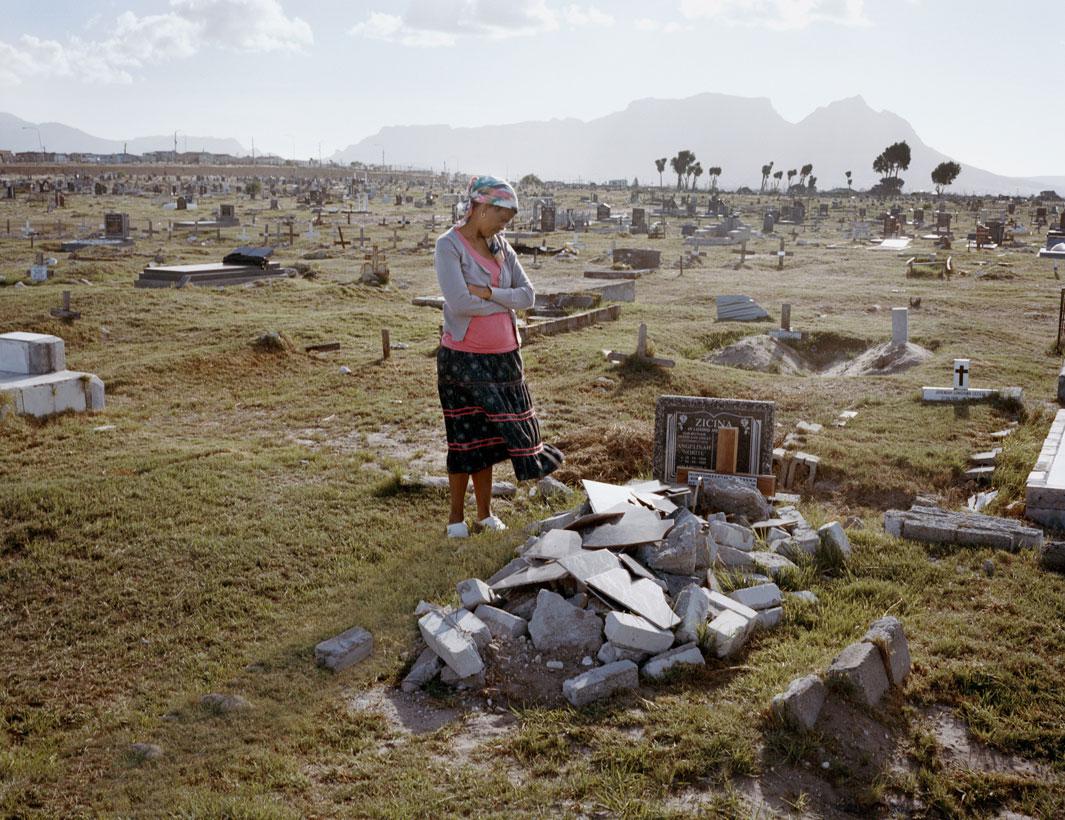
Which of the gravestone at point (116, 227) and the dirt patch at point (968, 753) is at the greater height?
the gravestone at point (116, 227)

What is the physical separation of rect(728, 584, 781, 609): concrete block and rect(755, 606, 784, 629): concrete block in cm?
9

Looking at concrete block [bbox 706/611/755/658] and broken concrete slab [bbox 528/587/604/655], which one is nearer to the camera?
concrete block [bbox 706/611/755/658]

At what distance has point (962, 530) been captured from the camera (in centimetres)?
584

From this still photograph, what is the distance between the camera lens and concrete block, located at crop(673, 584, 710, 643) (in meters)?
4.52

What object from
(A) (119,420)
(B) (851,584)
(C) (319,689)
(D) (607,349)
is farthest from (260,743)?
(D) (607,349)

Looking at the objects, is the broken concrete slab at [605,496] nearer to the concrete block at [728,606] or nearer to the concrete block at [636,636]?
the concrete block at [728,606]

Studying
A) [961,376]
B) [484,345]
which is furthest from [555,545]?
[961,376]

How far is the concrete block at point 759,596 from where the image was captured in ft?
16.0

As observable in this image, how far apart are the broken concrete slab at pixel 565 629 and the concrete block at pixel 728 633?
1.83 ft

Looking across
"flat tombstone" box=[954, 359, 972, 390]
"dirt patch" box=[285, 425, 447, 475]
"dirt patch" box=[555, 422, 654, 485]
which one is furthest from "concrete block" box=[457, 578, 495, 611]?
"flat tombstone" box=[954, 359, 972, 390]

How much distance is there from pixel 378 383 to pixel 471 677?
25.6 ft

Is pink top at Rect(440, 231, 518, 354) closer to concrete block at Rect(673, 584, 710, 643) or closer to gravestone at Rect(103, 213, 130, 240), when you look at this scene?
concrete block at Rect(673, 584, 710, 643)

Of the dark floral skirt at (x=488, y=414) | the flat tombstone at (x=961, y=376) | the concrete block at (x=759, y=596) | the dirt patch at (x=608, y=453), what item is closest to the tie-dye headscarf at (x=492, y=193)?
the dark floral skirt at (x=488, y=414)

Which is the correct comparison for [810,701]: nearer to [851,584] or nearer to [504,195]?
[851,584]
